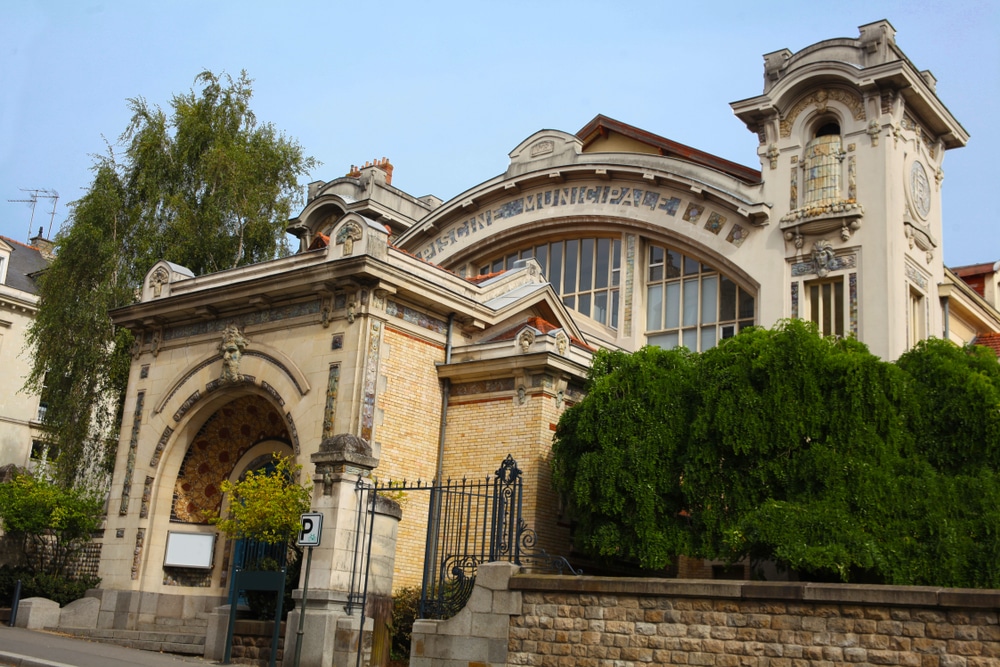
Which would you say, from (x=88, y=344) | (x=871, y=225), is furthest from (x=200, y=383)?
(x=871, y=225)

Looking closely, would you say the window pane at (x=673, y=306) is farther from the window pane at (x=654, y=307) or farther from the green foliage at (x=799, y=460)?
the green foliage at (x=799, y=460)

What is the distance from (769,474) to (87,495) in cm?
1790

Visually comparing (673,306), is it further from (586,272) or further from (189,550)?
(189,550)

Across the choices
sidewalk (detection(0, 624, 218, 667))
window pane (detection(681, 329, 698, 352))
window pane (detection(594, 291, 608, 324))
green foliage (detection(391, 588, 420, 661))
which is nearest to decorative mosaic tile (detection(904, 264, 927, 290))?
window pane (detection(681, 329, 698, 352))

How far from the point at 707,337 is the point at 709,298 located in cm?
→ 107

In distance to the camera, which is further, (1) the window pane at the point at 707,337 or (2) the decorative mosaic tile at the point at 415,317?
(1) the window pane at the point at 707,337

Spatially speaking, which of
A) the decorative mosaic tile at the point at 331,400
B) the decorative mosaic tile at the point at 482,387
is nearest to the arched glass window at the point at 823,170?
the decorative mosaic tile at the point at 482,387

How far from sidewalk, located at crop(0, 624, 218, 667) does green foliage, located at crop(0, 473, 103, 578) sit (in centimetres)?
354

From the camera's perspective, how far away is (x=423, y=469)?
22703mm

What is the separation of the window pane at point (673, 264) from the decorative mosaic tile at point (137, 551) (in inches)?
592

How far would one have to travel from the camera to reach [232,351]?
2348 centimetres

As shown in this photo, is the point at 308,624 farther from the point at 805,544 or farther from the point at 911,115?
the point at 911,115

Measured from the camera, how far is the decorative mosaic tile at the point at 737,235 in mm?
27516

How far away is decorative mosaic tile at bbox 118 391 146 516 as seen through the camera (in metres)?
24.5
